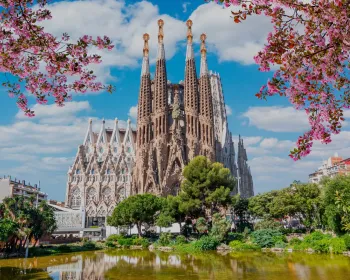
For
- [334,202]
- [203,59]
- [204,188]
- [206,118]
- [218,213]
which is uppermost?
[203,59]

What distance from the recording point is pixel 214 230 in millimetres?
28844

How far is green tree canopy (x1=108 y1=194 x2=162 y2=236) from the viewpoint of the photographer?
3412cm

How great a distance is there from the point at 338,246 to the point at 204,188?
47.2ft

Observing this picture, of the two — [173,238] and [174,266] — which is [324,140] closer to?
[174,266]

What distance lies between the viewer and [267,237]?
88.8 feet

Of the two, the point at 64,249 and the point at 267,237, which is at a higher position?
the point at 267,237

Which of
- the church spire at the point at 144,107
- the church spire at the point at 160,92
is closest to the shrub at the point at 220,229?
the church spire at the point at 160,92

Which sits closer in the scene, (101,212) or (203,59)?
(101,212)

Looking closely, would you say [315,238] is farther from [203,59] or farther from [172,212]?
[203,59]

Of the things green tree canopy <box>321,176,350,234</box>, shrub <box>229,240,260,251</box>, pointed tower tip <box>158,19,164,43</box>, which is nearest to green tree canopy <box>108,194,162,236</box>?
shrub <box>229,240,260,251</box>

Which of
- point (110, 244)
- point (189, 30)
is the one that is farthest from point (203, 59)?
point (110, 244)

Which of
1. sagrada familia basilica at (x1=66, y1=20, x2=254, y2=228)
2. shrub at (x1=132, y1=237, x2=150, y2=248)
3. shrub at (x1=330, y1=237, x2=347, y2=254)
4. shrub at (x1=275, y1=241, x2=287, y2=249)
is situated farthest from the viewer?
sagrada familia basilica at (x1=66, y1=20, x2=254, y2=228)

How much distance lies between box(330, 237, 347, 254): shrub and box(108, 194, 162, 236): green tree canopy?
1856 cm

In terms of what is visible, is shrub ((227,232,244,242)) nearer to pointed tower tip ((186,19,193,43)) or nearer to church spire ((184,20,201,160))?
church spire ((184,20,201,160))
